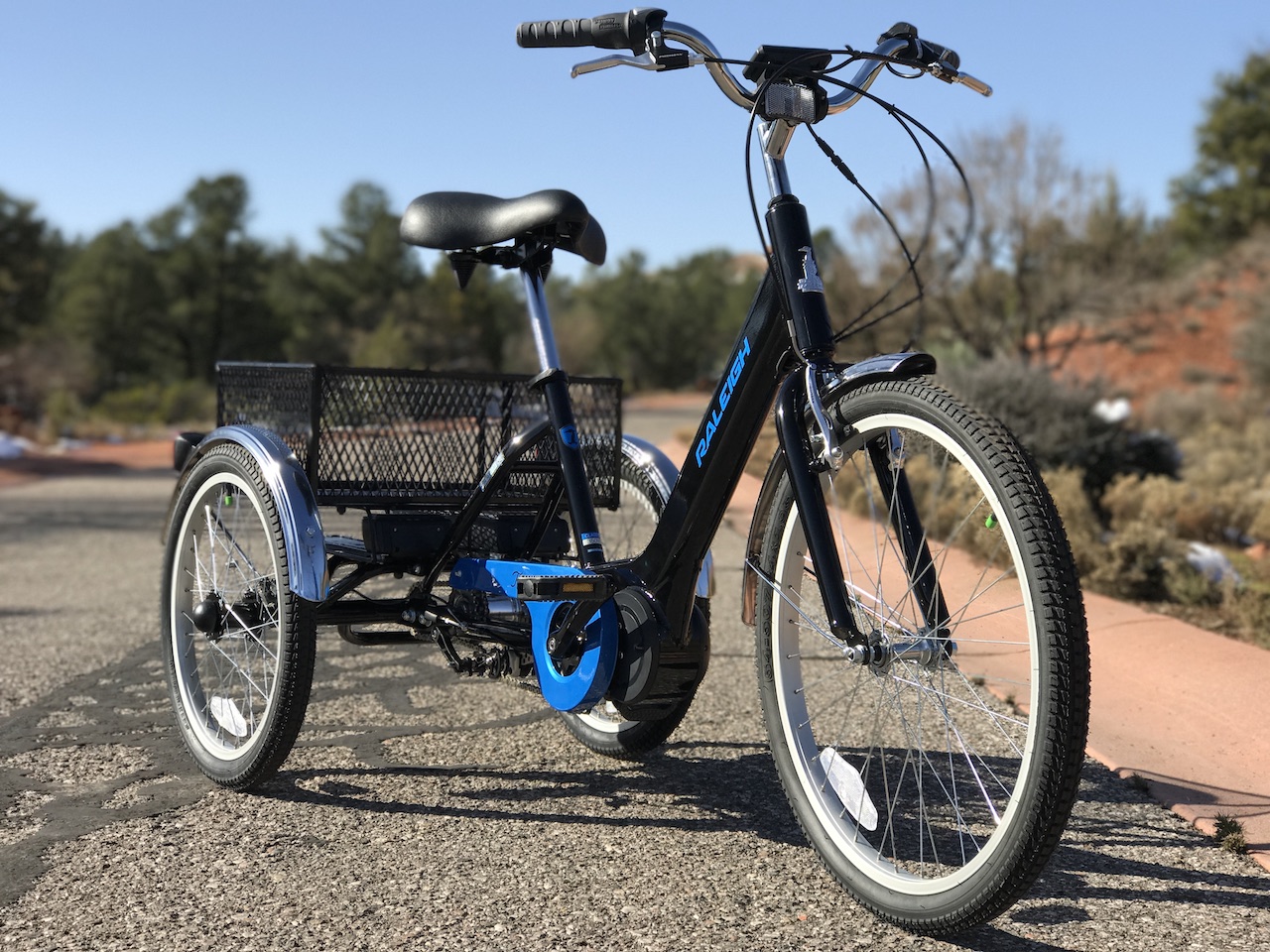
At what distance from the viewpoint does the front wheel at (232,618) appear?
3.23 m

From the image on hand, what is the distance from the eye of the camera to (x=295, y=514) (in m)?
3.24

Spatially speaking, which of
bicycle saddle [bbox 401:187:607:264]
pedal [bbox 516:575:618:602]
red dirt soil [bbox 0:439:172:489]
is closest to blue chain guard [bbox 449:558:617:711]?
pedal [bbox 516:575:618:602]

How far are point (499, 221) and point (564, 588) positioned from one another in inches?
41.2

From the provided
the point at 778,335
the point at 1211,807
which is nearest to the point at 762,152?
the point at 778,335

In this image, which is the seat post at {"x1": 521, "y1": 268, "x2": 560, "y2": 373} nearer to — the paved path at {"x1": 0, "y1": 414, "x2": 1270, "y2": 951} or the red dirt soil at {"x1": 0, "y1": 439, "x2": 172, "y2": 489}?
the paved path at {"x1": 0, "y1": 414, "x2": 1270, "y2": 951}

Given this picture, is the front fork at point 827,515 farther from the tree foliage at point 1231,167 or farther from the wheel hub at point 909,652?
the tree foliage at point 1231,167

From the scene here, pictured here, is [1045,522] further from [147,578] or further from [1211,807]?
[147,578]

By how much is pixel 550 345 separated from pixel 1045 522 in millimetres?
1635

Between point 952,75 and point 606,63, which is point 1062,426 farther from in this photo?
point 606,63

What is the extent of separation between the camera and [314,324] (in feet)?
206

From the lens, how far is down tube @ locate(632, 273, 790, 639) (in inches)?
111

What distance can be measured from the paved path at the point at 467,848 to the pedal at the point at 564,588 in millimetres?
596

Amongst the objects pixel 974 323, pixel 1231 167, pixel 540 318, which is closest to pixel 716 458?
pixel 540 318

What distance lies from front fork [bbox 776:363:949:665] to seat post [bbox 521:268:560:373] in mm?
935
